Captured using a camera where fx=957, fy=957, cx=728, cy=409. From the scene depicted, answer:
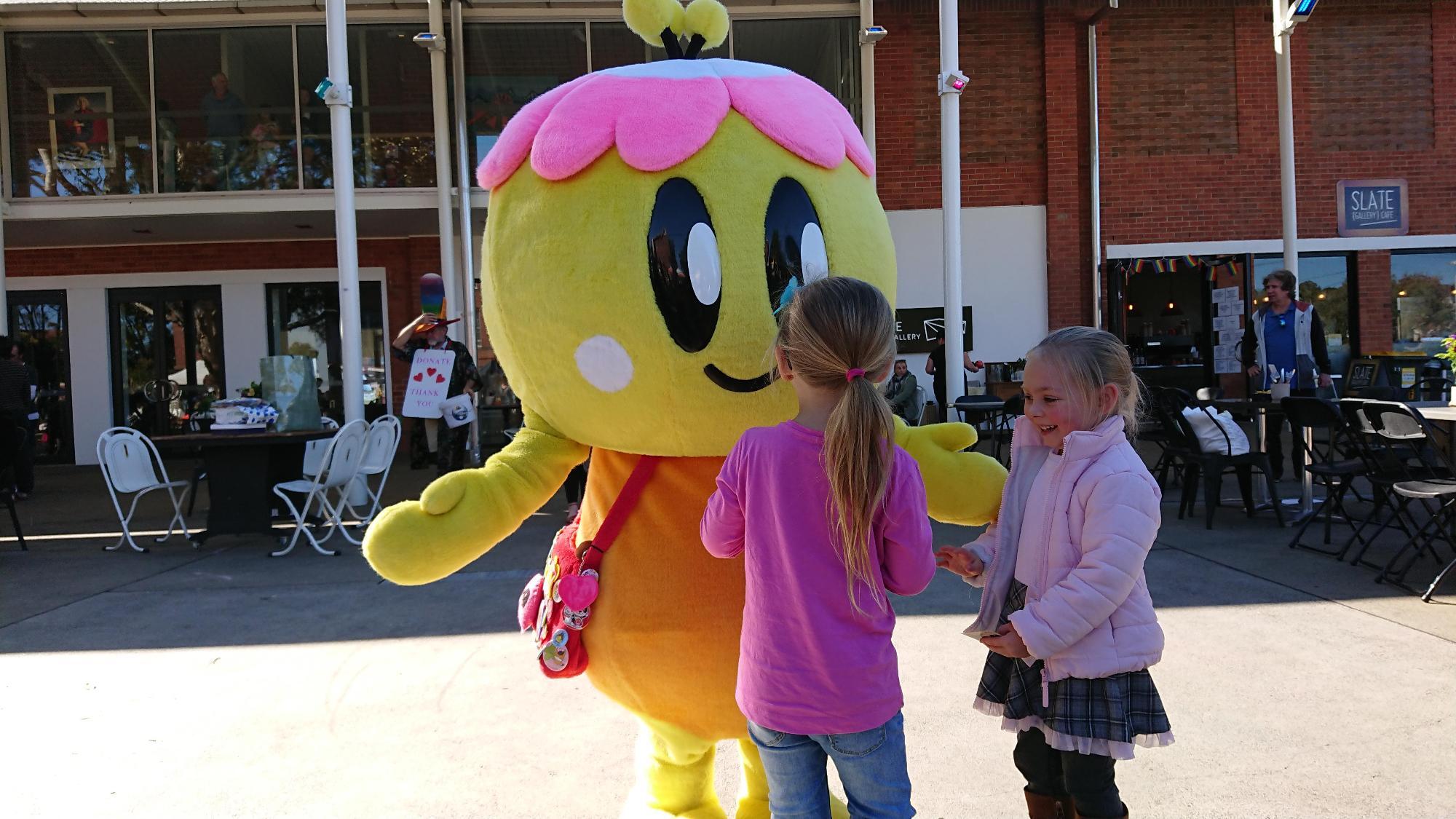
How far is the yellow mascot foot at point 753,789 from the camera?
2393mm

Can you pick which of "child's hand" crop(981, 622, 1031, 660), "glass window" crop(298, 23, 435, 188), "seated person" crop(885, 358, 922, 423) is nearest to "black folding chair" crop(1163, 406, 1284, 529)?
"seated person" crop(885, 358, 922, 423)

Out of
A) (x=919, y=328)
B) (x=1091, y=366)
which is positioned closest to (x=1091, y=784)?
(x=1091, y=366)

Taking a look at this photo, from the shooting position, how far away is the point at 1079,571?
1.91 metres

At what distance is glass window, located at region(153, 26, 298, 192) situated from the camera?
39.4ft

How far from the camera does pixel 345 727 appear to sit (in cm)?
366

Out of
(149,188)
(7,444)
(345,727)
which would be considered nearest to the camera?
(345,727)

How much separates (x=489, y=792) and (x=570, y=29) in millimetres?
11198

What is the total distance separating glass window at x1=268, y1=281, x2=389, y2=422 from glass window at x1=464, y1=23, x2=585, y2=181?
11.1ft

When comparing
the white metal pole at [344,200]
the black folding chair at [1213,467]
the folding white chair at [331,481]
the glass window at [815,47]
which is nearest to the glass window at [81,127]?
the white metal pole at [344,200]

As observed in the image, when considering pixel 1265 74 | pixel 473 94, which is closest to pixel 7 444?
pixel 473 94

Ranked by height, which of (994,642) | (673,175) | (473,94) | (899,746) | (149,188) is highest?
(473,94)

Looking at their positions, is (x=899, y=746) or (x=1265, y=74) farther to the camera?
(x=1265, y=74)

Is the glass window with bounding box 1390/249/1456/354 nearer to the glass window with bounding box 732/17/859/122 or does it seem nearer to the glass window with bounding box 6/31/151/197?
the glass window with bounding box 732/17/859/122

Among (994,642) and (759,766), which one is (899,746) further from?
(759,766)
